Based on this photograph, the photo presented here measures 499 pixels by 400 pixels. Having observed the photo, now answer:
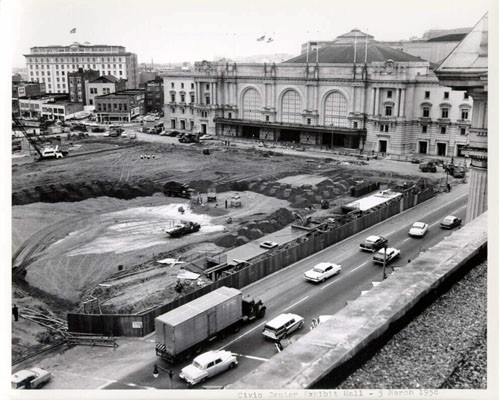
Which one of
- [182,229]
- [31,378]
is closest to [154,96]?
[182,229]

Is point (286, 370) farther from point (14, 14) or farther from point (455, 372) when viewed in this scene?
point (14, 14)

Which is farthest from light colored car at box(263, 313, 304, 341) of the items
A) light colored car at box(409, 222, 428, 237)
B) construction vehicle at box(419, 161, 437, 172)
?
construction vehicle at box(419, 161, 437, 172)

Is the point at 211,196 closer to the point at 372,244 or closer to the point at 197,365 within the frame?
the point at 372,244

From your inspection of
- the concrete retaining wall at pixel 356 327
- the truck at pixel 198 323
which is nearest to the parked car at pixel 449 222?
the truck at pixel 198 323

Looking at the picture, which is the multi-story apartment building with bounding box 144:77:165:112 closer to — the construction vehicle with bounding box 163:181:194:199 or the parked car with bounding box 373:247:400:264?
the construction vehicle with bounding box 163:181:194:199

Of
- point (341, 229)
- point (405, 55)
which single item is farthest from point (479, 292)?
point (405, 55)

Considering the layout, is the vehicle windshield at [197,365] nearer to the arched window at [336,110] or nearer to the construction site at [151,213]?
the construction site at [151,213]

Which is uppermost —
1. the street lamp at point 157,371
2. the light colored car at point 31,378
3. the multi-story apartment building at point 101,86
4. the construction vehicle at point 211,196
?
the multi-story apartment building at point 101,86
